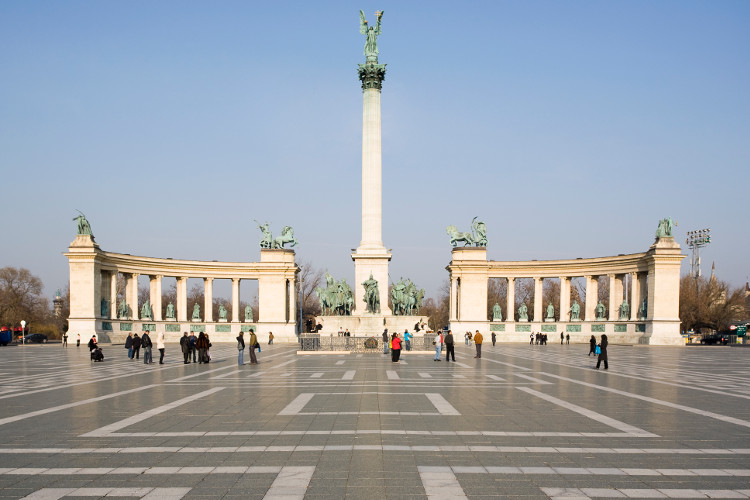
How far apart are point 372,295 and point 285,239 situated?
1225 inches

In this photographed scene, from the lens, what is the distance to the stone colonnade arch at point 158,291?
64.7 meters

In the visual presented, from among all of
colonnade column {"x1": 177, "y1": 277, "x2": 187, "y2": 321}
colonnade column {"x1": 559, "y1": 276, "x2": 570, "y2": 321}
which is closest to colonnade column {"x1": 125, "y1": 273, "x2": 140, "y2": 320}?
colonnade column {"x1": 177, "y1": 277, "x2": 187, "y2": 321}

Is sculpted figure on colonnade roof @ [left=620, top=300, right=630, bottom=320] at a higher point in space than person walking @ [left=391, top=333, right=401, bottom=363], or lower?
lower

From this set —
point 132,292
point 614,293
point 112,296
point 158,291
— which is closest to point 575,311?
point 614,293

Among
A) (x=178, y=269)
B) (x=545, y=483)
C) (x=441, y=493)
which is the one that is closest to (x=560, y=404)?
(x=545, y=483)

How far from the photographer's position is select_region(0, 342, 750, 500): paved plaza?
841 centimetres

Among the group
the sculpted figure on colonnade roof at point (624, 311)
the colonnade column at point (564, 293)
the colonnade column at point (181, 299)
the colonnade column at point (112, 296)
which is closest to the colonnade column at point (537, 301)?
the colonnade column at point (564, 293)

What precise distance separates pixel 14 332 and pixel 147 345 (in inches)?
2624

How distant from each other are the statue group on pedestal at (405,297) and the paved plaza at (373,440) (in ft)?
119

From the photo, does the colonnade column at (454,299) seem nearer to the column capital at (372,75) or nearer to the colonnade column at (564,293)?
the colonnade column at (564,293)

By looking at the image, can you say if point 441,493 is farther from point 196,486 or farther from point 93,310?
point 93,310

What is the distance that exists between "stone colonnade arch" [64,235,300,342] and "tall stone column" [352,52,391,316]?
21.4m

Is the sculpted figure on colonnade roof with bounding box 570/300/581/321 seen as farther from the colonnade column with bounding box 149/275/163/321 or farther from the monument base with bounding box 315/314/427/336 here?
the colonnade column with bounding box 149/275/163/321

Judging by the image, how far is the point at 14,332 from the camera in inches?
3445
